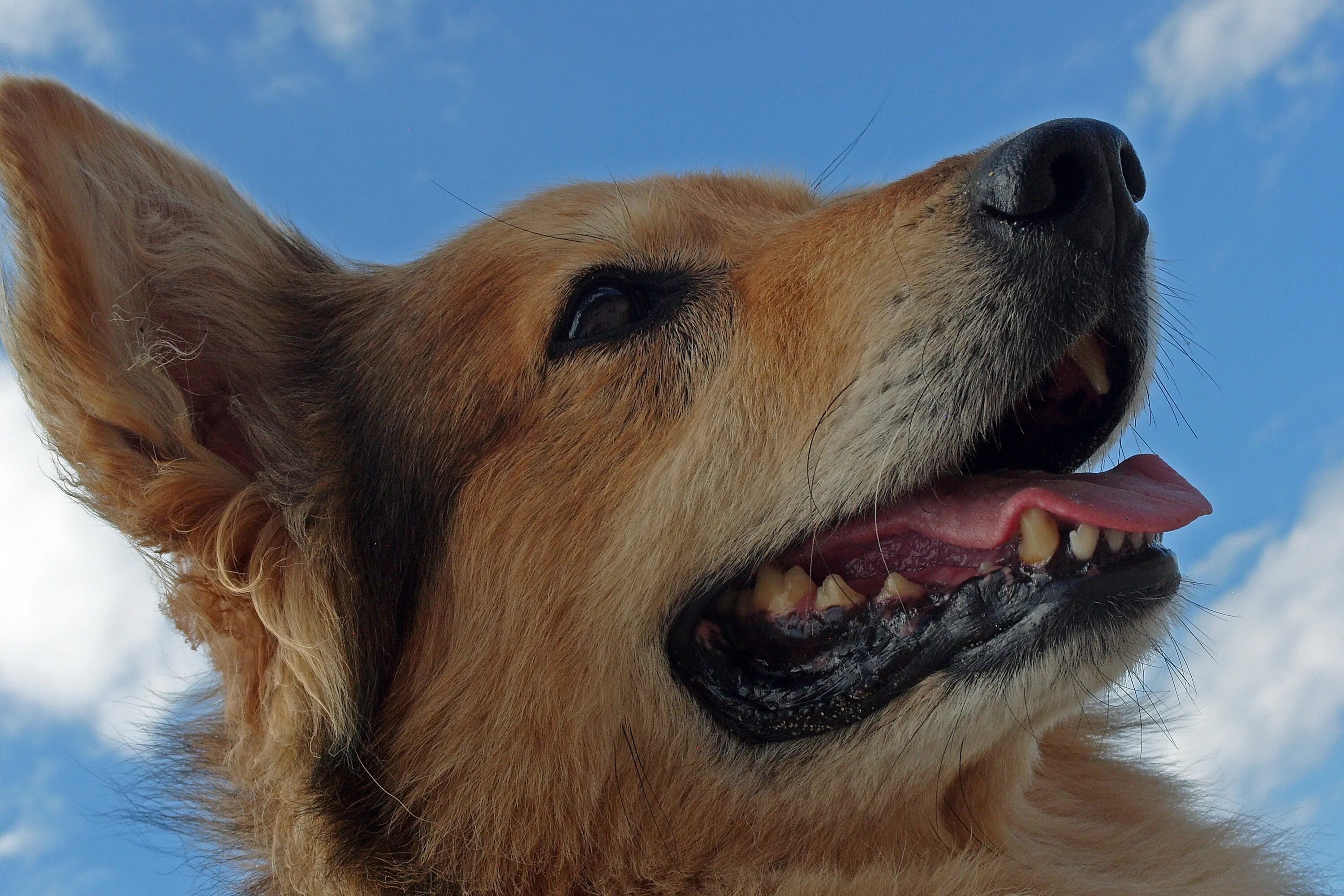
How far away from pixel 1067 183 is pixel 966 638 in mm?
1294

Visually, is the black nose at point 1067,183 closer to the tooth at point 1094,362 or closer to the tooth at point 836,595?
the tooth at point 1094,362

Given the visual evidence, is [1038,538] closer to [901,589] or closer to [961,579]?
[961,579]

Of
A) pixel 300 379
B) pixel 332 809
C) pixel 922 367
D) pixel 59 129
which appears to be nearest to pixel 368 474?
pixel 300 379

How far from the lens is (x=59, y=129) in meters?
3.20

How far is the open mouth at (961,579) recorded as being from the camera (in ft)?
9.94

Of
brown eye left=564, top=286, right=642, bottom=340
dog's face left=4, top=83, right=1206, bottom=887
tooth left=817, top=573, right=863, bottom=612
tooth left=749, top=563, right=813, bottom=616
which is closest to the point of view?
dog's face left=4, top=83, right=1206, bottom=887

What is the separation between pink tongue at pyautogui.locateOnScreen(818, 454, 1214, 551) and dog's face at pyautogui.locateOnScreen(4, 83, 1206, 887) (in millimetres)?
12

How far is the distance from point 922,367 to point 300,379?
221 centimetres

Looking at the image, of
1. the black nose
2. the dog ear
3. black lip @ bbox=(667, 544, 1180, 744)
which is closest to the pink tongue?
black lip @ bbox=(667, 544, 1180, 744)

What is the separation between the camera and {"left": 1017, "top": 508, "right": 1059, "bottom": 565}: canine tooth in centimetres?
303

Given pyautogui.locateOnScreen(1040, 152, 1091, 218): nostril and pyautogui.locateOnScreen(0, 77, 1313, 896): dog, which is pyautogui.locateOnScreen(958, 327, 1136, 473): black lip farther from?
pyautogui.locateOnScreen(1040, 152, 1091, 218): nostril

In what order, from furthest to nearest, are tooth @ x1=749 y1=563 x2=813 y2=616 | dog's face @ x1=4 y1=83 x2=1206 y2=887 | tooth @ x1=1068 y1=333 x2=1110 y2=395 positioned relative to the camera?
tooth @ x1=1068 y1=333 x2=1110 y2=395 < tooth @ x1=749 y1=563 x2=813 y2=616 < dog's face @ x1=4 y1=83 x2=1206 y2=887

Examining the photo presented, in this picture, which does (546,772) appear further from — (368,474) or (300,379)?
(300,379)

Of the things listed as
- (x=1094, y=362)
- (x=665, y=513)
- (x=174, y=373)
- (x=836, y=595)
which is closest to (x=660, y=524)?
(x=665, y=513)
